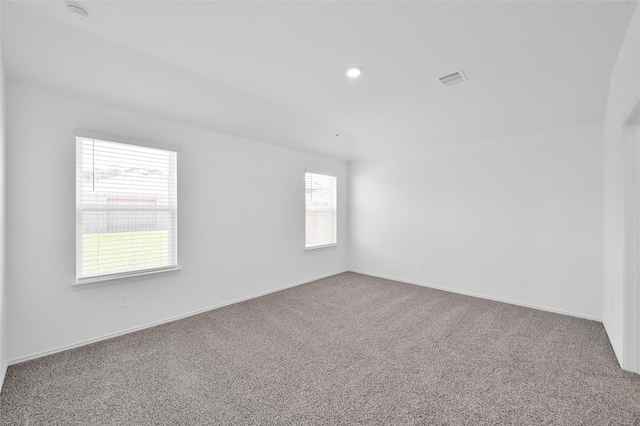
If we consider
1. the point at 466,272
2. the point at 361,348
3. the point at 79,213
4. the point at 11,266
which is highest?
the point at 79,213

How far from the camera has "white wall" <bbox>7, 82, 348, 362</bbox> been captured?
92.5 inches

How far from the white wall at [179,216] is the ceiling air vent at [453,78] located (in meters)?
2.60

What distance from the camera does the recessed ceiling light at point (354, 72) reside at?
2350 millimetres

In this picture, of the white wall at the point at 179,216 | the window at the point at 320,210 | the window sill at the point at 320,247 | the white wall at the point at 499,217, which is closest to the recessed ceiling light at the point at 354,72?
the white wall at the point at 179,216

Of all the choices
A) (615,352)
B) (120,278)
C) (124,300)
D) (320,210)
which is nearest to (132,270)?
(120,278)

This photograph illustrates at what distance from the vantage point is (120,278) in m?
2.80

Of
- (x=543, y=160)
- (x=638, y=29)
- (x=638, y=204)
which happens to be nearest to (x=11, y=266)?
(x=638, y=29)

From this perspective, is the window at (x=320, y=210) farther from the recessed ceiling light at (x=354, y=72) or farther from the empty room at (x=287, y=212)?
the recessed ceiling light at (x=354, y=72)

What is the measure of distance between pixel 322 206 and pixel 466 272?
264cm

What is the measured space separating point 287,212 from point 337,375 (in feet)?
9.27

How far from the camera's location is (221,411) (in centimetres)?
175

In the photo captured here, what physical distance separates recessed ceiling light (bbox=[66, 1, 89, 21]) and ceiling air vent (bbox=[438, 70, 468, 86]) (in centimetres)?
265

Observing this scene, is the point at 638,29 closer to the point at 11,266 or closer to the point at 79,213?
the point at 79,213

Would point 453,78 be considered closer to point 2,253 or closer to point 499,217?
point 499,217
